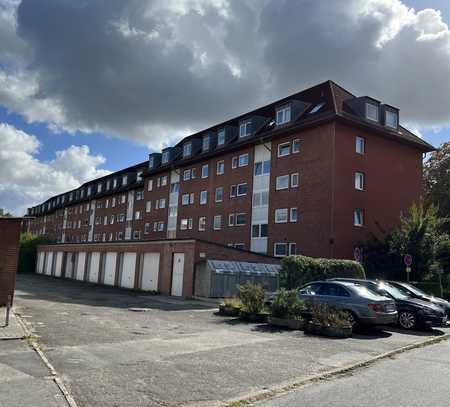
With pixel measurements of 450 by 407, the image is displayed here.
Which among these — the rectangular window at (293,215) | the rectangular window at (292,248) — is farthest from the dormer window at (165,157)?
the rectangular window at (292,248)

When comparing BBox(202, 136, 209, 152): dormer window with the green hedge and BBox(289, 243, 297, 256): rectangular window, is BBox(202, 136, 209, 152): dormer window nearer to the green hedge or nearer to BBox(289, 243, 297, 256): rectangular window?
BBox(289, 243, 297, 256): rectangular window

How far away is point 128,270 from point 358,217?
626 inches

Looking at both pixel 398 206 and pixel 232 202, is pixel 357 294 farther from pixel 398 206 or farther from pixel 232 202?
pixel 232 202

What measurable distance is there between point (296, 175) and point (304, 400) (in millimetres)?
26288

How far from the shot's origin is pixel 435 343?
41.0 feet

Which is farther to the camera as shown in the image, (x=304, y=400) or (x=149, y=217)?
(x=149, y=217)

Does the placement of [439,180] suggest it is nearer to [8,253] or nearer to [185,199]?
[185,199]

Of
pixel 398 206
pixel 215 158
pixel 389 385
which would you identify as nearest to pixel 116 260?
pixel 215 158

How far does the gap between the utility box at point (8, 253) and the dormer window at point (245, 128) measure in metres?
23.7

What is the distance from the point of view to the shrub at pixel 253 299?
15.9m

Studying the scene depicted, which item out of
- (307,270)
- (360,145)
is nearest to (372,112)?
(360,145)

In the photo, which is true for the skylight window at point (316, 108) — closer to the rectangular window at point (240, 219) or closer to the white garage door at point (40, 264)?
the rectangular window at point (240, 219)

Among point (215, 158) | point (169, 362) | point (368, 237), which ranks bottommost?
point (169, 362)

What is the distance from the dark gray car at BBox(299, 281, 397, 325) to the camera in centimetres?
1362
